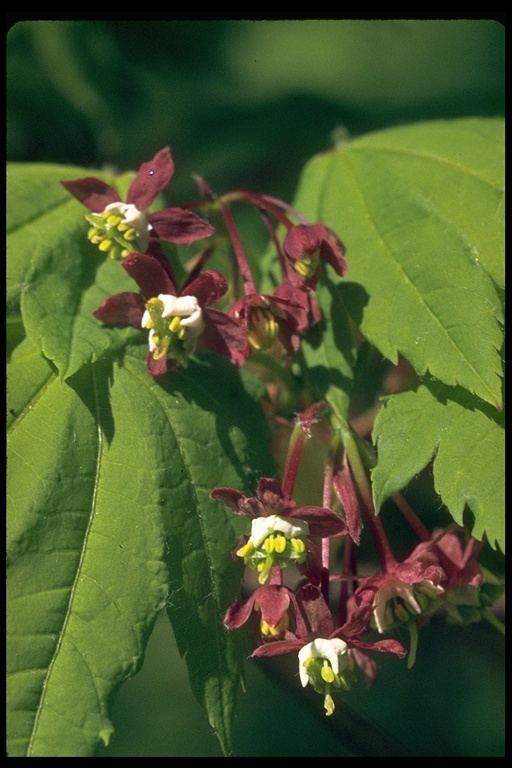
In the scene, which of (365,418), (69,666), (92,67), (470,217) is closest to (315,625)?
(69,666)

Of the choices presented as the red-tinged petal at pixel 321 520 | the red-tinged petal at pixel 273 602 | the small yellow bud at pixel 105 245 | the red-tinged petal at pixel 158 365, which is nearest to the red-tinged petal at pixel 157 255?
the small yellow bud at pixel 105 245

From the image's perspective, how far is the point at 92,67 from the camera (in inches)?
138

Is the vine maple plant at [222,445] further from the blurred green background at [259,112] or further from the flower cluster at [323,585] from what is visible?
the blurred green background at [259,112]

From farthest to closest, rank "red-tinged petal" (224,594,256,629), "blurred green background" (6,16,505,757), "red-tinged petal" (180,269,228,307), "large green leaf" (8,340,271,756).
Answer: "blurred green background" (6,16,505,757) < "red-tinged petal" (180,269,228,307) < "red-tinged petal" (224,594,256,629) < "large green leaf" (8,340,271,756)

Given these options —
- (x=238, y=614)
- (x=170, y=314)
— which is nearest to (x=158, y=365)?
(x=170, y=314)

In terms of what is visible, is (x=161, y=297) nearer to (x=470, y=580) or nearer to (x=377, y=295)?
(x=377, y=295)

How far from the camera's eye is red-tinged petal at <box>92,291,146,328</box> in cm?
211

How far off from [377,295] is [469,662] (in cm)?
206

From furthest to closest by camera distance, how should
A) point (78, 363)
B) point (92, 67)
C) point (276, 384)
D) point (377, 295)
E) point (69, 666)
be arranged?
point (92, 67) → point (276, 384) → point (377, 295) → point (78, 363) → point (69, 666)

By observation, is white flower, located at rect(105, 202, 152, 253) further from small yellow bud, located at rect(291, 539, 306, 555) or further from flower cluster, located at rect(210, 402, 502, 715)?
small yellow bud, located at rect(291, 539, 306, 555)

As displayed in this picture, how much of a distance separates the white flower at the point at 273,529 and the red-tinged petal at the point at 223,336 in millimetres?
420

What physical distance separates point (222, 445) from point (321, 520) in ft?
1.17

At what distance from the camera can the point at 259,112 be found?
366 cm

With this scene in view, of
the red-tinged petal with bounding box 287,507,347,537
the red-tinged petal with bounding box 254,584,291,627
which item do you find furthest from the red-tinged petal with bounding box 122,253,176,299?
the red-tinged petal with bounding box 254,584,291,627
